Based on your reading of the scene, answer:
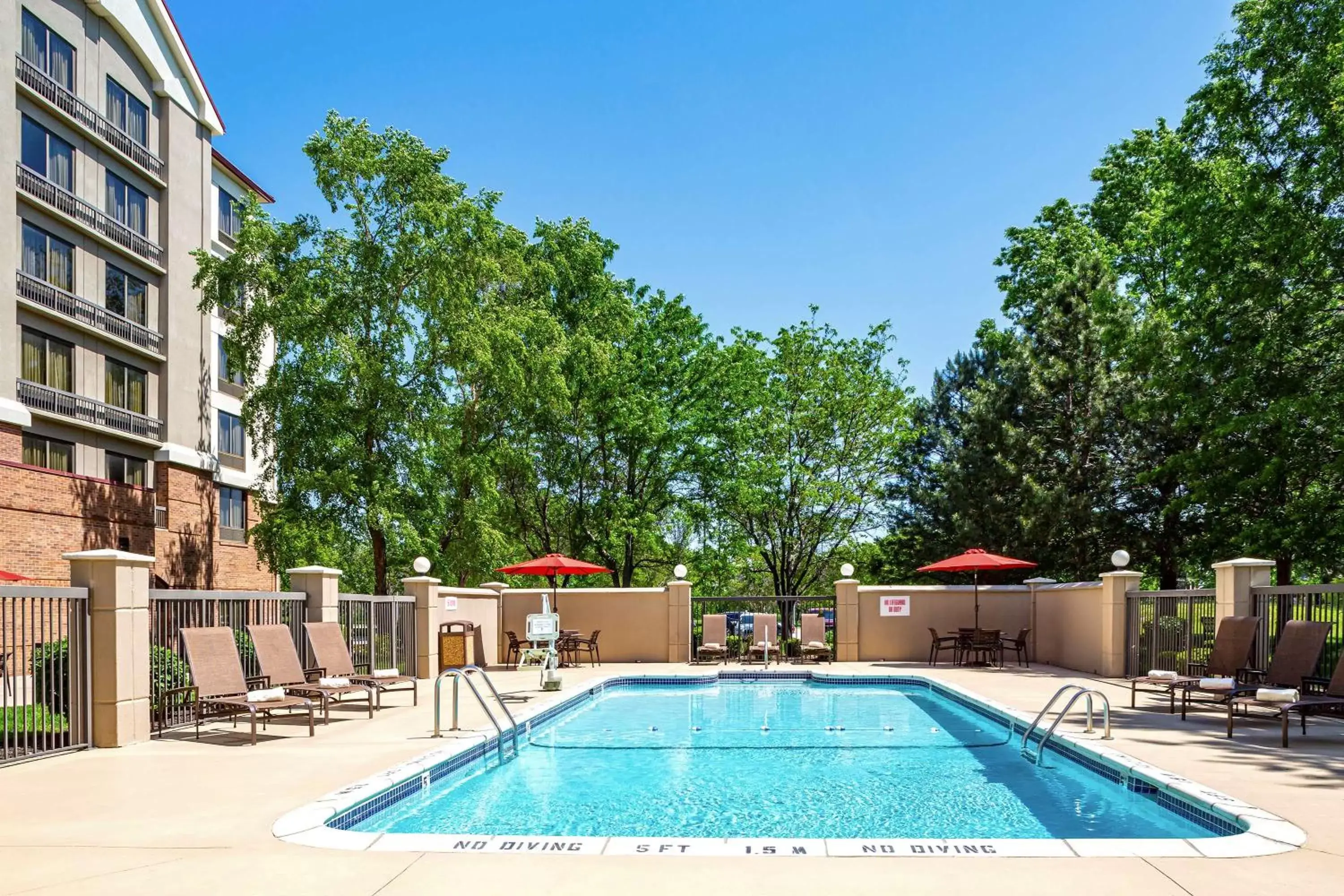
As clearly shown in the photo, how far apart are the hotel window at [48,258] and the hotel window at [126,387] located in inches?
100

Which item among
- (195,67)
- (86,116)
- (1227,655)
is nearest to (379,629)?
(1227,655)

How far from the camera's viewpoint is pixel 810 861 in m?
5.21

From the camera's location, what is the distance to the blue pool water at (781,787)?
716 cm

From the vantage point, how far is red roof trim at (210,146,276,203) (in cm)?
3212

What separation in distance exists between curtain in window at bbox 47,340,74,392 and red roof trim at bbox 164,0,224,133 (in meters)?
9.59

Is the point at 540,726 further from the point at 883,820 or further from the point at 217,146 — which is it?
the point at 217,146

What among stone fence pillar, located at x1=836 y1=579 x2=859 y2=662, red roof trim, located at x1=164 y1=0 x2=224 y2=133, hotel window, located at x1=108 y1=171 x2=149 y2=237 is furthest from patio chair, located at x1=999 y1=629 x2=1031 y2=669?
red roof trim, located at x1=164 y1=0 x2=224 y2=133

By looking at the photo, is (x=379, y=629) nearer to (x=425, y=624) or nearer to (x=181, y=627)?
(x=425, y=624)

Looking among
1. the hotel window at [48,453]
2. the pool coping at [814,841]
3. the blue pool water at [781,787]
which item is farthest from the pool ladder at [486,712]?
the hotel window at [48,453]

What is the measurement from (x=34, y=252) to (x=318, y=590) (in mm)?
17099

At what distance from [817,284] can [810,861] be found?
27.0 metres

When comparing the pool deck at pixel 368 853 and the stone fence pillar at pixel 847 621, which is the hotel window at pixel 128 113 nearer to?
the stone fence pillar at pixel 847 621

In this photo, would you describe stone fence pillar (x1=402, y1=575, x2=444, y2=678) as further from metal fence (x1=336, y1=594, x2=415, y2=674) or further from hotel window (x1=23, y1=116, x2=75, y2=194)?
hotel window (x1=23, y1=116, x2=75, y2=194)

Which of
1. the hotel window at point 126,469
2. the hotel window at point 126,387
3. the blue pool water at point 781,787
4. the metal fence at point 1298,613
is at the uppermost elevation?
the hotel window at point 126,387
